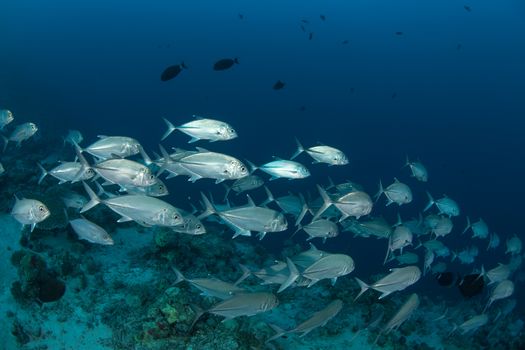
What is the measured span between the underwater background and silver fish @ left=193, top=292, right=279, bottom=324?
1.22m

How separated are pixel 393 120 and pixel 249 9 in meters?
119

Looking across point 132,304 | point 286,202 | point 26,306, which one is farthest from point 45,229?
point 286,202

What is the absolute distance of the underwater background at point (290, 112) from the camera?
9.02 metres

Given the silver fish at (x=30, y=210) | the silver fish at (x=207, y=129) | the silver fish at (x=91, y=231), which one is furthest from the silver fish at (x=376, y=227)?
the silver fish at (x=30, y=210)

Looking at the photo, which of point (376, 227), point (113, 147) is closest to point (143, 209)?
point (113, 147)

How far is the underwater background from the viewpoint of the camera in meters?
9.02

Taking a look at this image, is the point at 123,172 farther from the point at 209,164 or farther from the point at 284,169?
the point at 284,169

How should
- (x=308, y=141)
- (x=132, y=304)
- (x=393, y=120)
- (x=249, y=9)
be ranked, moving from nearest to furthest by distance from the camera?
(x=132, y=304) < (x=308, y=141) < (x=393, y=120) < (x=249, y=9)

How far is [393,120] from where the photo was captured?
7675 centimetres

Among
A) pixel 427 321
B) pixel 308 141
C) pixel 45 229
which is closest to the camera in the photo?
pixel 45 229

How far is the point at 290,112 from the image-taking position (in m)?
70.2

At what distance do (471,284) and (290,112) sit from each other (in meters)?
63.6

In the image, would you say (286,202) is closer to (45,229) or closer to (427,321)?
(427,321)

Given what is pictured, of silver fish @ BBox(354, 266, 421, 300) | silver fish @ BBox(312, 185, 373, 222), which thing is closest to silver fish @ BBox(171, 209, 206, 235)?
silver fish @ BBox(312, 185, 373, 222)
